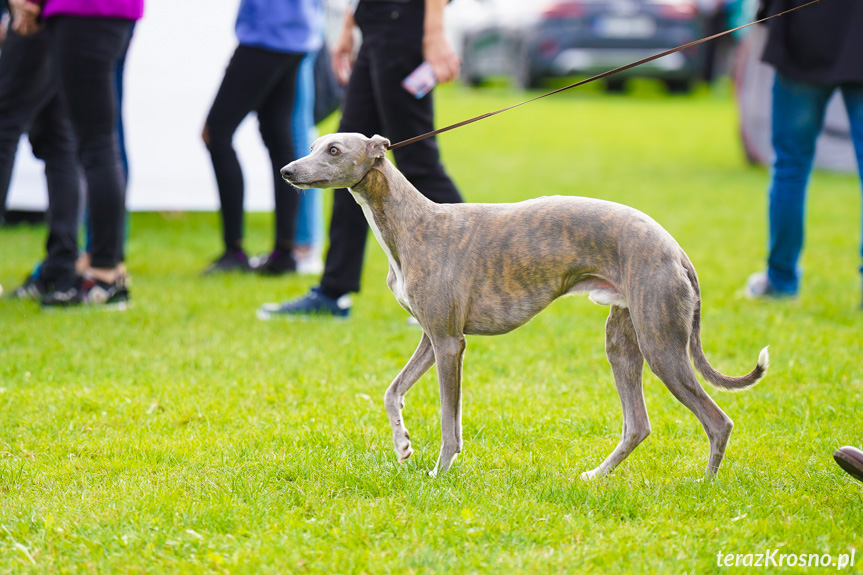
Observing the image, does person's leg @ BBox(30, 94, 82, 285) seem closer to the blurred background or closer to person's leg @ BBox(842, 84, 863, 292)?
the blurred background

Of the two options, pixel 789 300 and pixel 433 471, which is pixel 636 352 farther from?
pixel 789 300

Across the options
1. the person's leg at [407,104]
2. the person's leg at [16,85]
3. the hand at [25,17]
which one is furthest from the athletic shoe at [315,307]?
→ the hand at [25,17]

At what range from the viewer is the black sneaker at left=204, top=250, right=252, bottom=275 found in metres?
6.54

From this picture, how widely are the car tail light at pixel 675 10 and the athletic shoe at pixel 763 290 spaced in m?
13.6

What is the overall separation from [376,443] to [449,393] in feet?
1.85

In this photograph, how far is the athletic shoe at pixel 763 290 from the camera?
572 cm

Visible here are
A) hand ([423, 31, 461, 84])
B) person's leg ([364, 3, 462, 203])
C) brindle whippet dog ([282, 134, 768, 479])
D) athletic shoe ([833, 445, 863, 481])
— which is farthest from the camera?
person's leg ([364, 3, 462, 203])

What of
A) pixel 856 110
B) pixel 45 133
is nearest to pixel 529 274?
pixel 856 110

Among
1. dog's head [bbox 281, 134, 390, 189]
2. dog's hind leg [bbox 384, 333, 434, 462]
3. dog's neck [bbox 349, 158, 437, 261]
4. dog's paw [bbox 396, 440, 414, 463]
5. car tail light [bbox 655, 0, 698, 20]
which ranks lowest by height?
car tail light [bbox 655, 0, 698, 20]

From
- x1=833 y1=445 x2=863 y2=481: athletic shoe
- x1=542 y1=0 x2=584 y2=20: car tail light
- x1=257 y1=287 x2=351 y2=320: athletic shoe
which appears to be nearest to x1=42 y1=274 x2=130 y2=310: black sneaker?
x1=257 y1=287 x2=351 y2=320: athletic shoe

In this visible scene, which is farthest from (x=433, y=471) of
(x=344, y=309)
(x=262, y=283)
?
(x=262, y=283)

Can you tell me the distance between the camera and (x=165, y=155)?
766cm

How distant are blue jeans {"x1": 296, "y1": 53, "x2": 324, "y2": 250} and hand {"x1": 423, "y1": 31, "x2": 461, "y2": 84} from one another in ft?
6.83

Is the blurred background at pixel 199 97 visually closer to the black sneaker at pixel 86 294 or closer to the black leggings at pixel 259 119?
the black leggings at pixel 259 119
